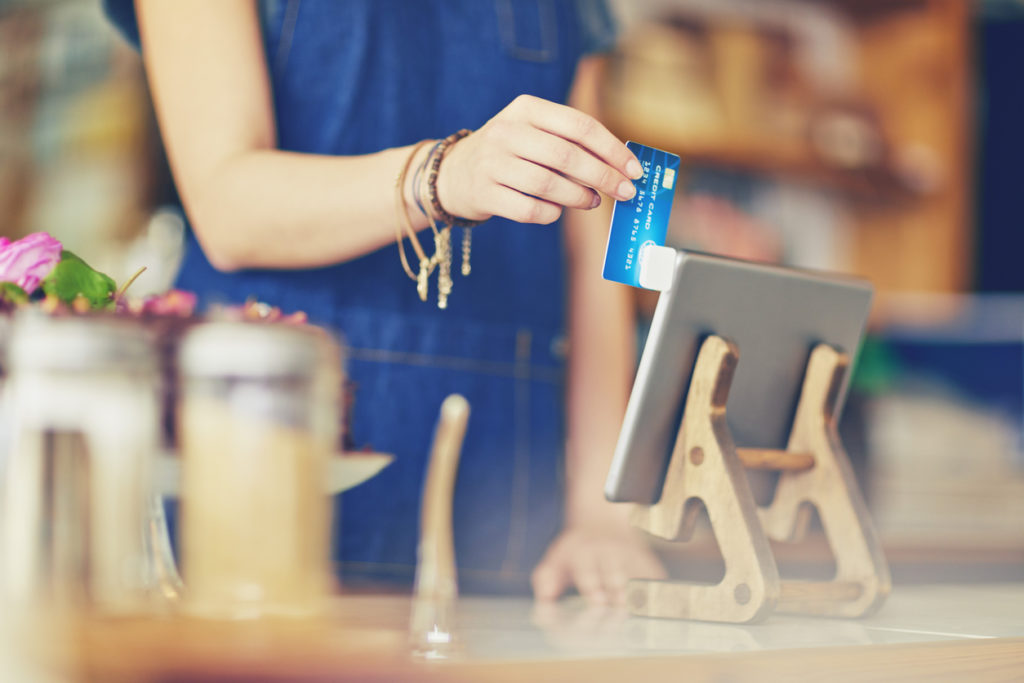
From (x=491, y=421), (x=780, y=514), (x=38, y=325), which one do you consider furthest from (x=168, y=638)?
(x=491, y=421)

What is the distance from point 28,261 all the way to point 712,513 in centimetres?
47

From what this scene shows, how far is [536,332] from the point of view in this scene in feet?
4.17

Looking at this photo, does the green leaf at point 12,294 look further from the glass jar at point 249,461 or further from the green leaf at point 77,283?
the glass jar at point 249,461

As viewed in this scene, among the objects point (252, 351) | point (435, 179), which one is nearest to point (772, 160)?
point (435, 179)

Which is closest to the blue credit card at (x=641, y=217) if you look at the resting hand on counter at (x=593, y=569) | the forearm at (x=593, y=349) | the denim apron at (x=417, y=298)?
the resting hand on counter at (x=593, y=569)

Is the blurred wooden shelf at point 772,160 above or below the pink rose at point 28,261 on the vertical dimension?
above

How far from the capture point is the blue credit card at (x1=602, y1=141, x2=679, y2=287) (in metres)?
0.73

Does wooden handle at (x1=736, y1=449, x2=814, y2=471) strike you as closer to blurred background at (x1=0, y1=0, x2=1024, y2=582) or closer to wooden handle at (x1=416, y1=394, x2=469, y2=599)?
wooden handle at (x1=416, y1=394, x2=469, y2=599)

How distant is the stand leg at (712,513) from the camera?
2.46 feet

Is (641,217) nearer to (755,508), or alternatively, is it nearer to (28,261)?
(755,508)

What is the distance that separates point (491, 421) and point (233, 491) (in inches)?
30.2

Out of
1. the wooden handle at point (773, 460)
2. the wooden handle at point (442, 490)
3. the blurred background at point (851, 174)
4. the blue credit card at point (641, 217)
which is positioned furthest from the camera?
the blurred background at point (851, 174)

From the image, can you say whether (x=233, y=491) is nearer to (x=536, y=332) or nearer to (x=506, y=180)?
(x=506, y=180)

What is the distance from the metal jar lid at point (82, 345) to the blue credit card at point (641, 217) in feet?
1.09
